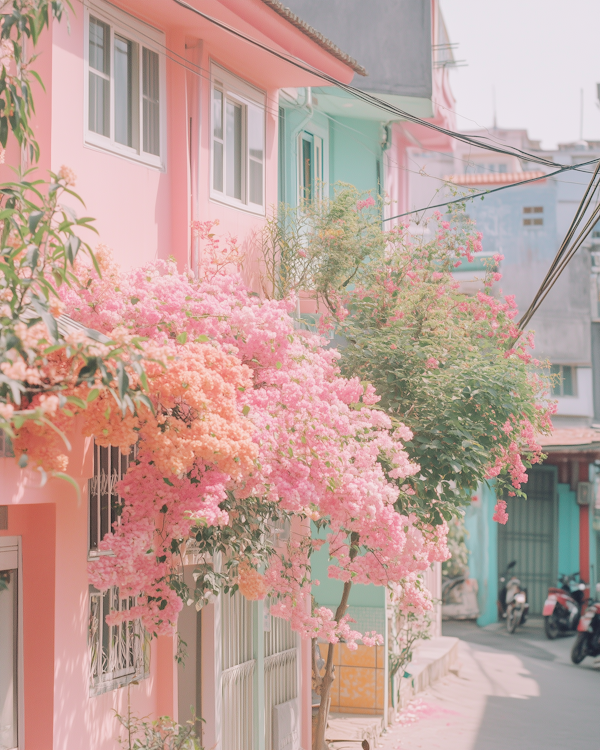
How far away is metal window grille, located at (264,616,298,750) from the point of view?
389 inches

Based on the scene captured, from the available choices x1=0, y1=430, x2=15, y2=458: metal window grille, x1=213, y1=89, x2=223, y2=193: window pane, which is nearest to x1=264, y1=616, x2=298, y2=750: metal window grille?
x1=213, y1=89, x2=223, y2=193: window pane

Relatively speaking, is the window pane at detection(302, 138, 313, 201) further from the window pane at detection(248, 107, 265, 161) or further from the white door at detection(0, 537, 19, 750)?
the white door at detection(0, 537, 19, 750)

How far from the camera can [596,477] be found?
25.0 m

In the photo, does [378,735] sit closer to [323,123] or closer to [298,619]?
[298,619]

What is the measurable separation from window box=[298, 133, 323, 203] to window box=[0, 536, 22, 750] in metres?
7.30

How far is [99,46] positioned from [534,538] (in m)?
21.3

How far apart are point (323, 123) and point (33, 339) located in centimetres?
1083

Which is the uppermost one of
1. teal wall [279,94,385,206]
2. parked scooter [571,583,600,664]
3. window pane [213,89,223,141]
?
teal wall [279,94,385,206]

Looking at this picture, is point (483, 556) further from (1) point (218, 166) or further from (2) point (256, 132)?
(1) point (218, 166)

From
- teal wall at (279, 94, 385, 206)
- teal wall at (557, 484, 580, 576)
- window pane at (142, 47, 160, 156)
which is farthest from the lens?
teal wall at (557, 484, 580, 576)

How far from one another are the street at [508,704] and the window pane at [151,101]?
8.56 metres

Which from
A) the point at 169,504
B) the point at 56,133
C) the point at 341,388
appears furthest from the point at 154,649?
the point at 56,133

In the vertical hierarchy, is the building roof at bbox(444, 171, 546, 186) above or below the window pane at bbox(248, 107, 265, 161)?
above

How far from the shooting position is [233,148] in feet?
30.8
